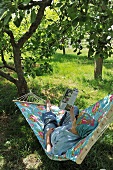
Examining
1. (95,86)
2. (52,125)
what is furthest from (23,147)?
(95,86)

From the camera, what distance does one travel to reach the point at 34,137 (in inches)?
130

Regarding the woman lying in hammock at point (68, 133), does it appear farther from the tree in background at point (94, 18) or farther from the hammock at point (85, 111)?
the tree in background at point (94, 18)

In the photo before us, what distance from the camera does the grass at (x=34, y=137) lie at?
2799mm

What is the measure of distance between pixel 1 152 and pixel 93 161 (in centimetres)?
105

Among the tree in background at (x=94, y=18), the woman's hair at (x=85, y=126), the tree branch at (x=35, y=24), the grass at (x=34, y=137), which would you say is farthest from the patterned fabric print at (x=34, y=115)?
the tree in background at (x=94, y=18)

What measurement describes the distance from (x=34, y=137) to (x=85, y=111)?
0.71 metres

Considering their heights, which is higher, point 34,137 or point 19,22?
point 19,22

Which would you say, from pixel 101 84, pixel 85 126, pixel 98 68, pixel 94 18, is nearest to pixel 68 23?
pixel 94 18

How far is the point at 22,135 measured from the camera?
3.40 metres

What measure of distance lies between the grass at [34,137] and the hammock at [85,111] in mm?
255

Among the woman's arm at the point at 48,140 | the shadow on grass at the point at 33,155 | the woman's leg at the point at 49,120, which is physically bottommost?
the shadow on grass at the point at 33,155

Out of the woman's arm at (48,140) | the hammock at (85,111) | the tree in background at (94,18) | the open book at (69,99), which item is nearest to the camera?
the tree in background at (94,18)

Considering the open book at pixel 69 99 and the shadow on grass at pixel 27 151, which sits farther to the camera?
the shadow on grass at pixel 27 151

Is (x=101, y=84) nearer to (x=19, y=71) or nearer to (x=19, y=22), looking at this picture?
(x=19, y=71)
